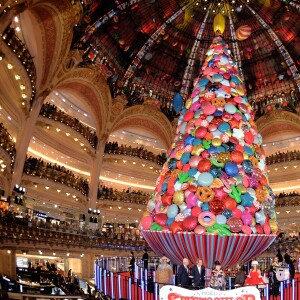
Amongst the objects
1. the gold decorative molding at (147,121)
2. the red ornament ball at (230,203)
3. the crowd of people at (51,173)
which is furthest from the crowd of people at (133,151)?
the red ornament ball at (230,203)

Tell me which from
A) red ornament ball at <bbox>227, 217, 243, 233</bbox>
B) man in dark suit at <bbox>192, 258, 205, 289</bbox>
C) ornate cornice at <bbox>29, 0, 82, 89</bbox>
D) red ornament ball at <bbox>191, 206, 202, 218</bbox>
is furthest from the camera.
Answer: ornate cornice at <bbox>29, 0, 82, 89</bbox>

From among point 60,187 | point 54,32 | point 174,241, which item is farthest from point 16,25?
point 174,241

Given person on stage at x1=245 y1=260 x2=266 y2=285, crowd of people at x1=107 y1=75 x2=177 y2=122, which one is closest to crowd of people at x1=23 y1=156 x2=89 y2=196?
crowd of people at x1=107 y1=75 x2=177 y2=122

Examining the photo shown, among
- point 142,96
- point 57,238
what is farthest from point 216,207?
point 142,96

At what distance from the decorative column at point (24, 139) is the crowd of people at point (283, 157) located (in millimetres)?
20555

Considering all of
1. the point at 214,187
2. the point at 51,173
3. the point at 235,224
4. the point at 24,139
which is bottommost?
the point at 235,224

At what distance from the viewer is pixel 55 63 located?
24.1 meters

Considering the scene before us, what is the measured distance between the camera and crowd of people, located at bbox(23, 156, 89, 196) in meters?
25.5

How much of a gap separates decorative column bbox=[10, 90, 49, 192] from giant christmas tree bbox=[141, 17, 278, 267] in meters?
14.6

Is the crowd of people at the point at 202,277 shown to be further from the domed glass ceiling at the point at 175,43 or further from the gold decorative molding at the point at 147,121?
the gold decorative molding at the point at 147,121

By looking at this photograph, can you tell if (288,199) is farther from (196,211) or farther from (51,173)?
(196,211)

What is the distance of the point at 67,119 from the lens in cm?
2869

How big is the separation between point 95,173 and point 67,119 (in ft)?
18.4

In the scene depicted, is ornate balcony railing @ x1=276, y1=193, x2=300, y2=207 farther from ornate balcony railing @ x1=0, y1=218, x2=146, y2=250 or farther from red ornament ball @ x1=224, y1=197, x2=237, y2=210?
red ornament ball @ x1=224, y1=197, x2=237, y2=210
